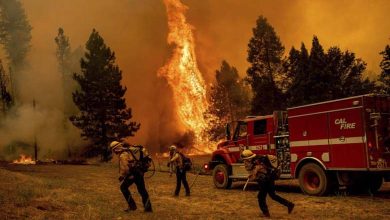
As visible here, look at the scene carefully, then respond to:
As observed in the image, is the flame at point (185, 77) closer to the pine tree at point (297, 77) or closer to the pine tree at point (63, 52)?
the pine tree at point (297, 77)

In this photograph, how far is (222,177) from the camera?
19438mm

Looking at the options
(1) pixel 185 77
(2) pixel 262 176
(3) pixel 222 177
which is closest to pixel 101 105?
(1) pixel 185 77

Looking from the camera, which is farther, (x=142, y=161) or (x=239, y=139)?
(x=239, y=139)

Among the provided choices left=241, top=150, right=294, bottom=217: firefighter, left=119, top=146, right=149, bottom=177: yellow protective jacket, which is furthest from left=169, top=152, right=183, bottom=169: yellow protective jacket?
left=241, top=150, right=294, bottom=217: firefighter

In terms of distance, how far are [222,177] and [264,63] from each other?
3271 centimetres

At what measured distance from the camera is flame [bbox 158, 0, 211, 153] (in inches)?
2240

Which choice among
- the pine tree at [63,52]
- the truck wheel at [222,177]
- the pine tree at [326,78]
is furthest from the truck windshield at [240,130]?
the pine tree at [63,52]

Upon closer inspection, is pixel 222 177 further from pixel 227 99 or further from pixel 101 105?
pixel 227 99

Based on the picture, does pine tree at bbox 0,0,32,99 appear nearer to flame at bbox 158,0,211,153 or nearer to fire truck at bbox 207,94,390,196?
flame at bbox 158,0,211,153

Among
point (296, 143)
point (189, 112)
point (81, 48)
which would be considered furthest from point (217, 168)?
point (81, 48)

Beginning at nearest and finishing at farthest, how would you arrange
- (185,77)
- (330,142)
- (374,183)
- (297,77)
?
1. (330,142)
2. (374,183)
3. (297,77)
4. (185,77)

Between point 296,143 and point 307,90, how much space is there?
28.8m

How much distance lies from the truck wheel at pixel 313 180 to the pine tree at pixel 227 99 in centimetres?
3673

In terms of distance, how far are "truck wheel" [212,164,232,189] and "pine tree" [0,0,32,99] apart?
49500 millimetres
